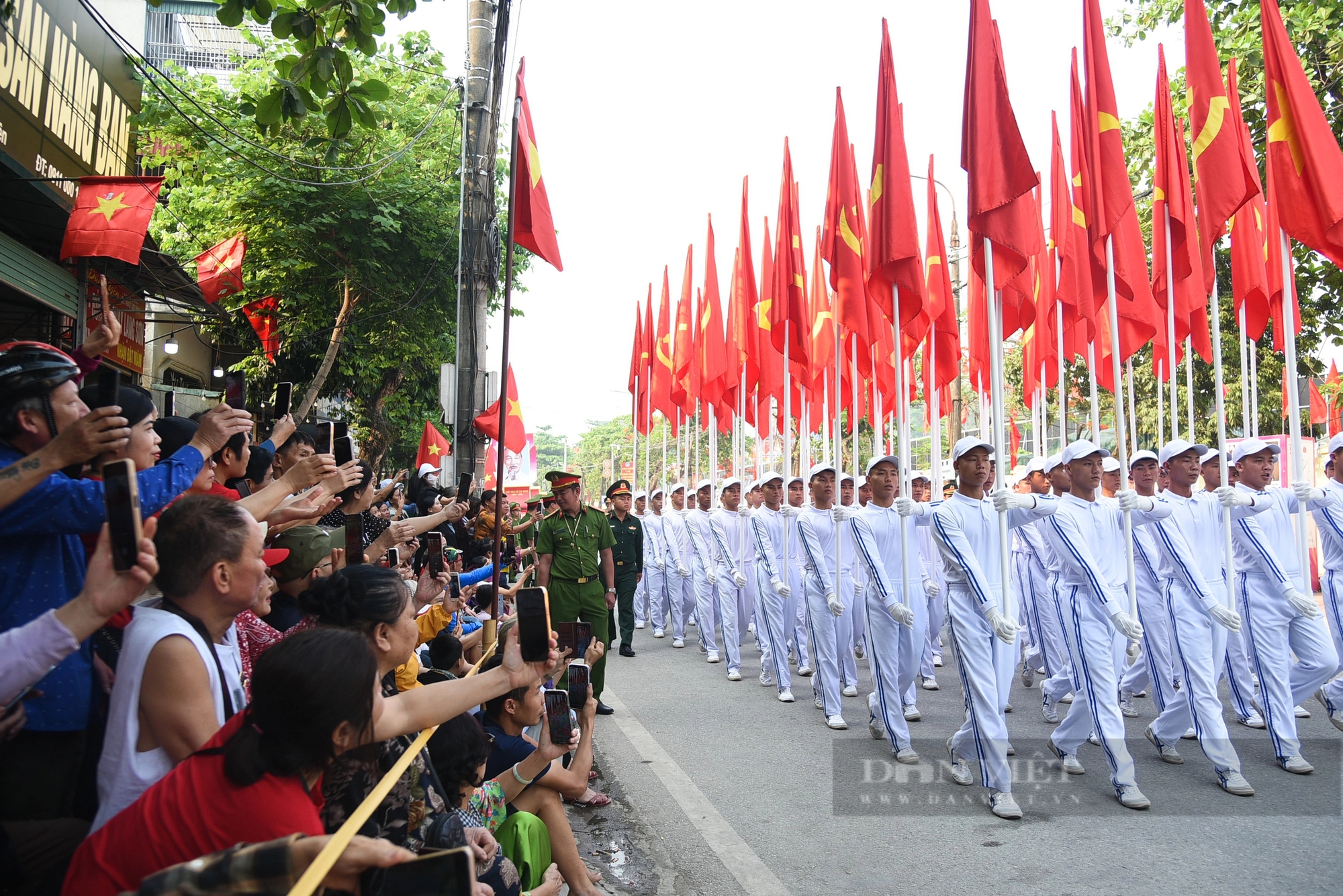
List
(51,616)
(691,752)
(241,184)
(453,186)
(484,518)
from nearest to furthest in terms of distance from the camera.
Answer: (51,616)
(691,752)
(484,518)
(241,184)
(453,186)

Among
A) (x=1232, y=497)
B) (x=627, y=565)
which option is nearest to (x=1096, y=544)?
(x=1232, y=497)

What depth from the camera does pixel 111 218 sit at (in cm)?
1012

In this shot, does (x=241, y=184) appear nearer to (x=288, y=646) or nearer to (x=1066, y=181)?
(x=1066, y=181)

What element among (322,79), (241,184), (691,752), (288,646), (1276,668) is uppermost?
(241,184)

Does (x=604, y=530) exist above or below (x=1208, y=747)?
above

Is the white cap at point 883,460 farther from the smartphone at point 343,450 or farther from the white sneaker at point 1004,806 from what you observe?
the smartphone at point 343,450

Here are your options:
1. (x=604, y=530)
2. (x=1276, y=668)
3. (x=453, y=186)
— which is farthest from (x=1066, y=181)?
(x=453, y=186)

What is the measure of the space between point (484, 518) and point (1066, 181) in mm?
6372

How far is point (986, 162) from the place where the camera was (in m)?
6.03

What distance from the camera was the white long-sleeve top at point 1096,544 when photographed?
554 cm

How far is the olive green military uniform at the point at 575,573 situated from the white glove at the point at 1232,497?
4.35 metres

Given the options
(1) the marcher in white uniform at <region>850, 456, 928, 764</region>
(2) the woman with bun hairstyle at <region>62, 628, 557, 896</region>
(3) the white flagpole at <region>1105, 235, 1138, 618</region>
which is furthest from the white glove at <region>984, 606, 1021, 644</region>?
(2) the woman with bun hairstyle at <region>62, 628, 557, 896</region>

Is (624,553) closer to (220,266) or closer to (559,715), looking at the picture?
(220,266)

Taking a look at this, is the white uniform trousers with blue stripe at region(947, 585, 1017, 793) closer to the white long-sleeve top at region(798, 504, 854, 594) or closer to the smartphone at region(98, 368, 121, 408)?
the white long-sleeve top at region(798, 504, 854, 594)
